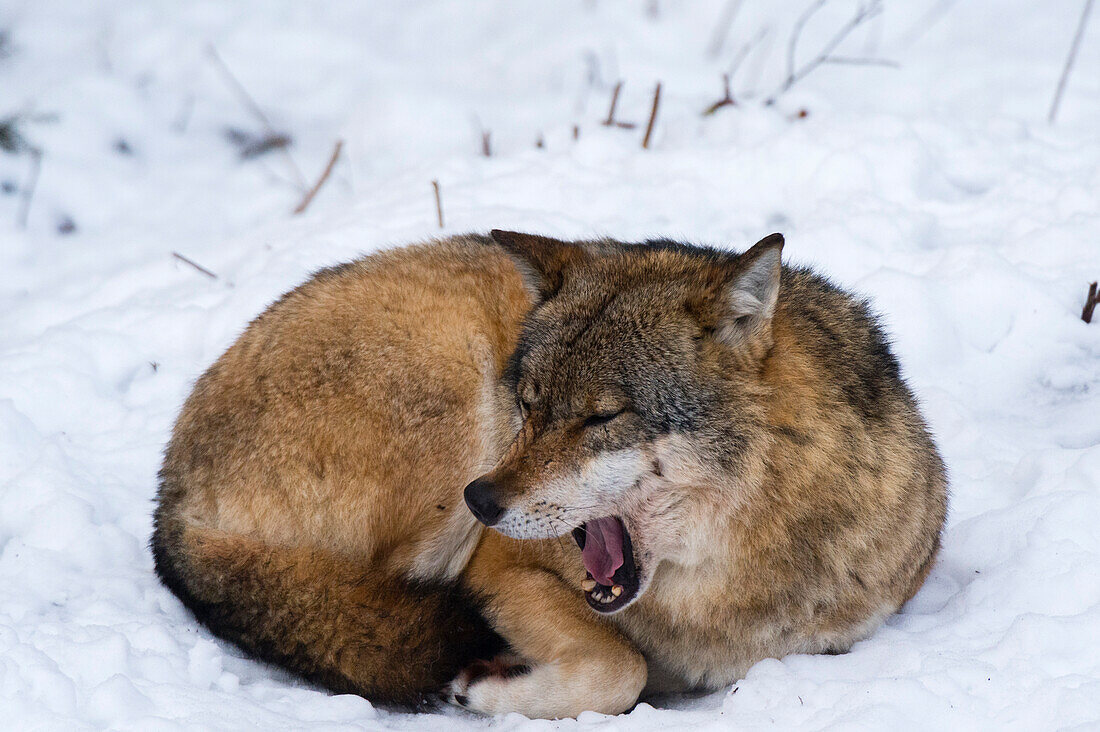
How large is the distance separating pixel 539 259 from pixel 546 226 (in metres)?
2.50

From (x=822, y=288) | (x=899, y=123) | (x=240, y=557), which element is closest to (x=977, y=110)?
(x=899, y=123)

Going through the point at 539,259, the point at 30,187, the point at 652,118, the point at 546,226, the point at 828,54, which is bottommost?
the point at 30,187

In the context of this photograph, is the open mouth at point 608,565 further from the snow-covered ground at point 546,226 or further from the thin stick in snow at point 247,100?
the thin stick in snow at point 247,100

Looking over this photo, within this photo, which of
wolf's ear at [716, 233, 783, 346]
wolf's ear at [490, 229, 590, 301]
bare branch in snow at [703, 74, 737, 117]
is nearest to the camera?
wolf's ear at [716, 233, 783, 346]

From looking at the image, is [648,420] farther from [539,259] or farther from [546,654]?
[546,654]

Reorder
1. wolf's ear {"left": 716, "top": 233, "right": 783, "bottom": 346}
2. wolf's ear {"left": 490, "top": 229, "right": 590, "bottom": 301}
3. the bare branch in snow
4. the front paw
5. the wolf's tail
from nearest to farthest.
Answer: wolf's ear {"left": 716, "top": 233, "right": 783, "bottom": 346} < the wolf's tail < the front paw < wolf's ear {"left": 490, "top": 229, "right": 590, "bottom": 301} < the bare branch in snow

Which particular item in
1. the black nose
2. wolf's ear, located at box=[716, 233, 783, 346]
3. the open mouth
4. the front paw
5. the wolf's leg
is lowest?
the front paw

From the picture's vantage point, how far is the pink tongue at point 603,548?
318 cm

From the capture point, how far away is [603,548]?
327 cm

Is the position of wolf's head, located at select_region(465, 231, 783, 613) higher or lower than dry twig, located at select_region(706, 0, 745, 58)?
higher

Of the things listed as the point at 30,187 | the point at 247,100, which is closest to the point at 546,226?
the point at 247,100

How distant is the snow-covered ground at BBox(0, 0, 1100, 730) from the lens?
2.93 m

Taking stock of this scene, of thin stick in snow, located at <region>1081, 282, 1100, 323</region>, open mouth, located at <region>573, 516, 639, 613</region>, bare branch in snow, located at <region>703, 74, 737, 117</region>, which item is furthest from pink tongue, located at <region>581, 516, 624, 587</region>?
bare branch in snow, located at <region>703, 74, 737, 117</region>

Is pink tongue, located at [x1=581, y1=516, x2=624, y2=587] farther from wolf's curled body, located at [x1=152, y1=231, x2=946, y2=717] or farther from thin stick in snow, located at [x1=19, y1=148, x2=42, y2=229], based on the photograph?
thin stick in snow, located at [x1=19, y1=148, x2=42, y2=229]
